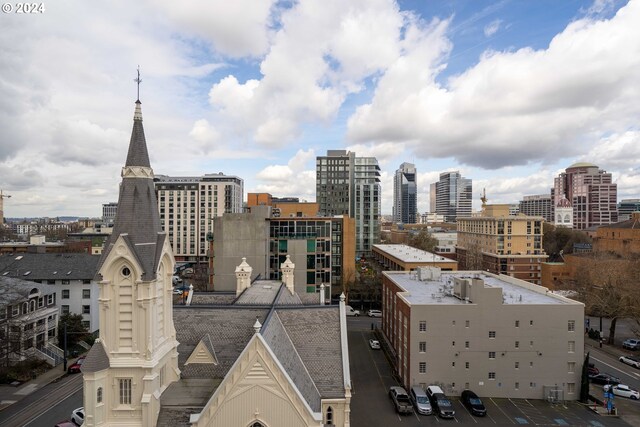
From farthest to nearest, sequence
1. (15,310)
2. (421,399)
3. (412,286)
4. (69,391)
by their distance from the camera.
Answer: (412,286) → (15,310) → (69,391) → (421,399)

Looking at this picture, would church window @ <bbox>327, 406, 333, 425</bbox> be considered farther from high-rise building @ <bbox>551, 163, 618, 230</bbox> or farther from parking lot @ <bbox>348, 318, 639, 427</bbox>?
high-rise building @ <bbox>551, 163, 618, 230</bbox>

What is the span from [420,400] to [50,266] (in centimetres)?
4920

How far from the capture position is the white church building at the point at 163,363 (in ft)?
54.3

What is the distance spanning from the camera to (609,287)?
177ft

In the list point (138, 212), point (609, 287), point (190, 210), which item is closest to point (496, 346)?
point (138, 212)

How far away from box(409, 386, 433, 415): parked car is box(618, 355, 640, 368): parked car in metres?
27.3

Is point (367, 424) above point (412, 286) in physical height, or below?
below

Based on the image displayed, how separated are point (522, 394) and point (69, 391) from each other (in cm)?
4115

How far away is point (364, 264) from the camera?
311ft

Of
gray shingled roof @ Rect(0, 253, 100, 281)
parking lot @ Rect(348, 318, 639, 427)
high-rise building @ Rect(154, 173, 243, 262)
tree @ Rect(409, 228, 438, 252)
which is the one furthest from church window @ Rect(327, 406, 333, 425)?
high-rise building @ Rect(154, 173, 243, 262)

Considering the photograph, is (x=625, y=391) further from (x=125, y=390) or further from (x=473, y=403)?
(x=125, y=390)

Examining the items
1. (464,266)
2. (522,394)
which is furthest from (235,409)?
(464,266)

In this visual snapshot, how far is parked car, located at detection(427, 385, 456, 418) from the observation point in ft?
97.6

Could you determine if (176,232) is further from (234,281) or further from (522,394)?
(522,394)
